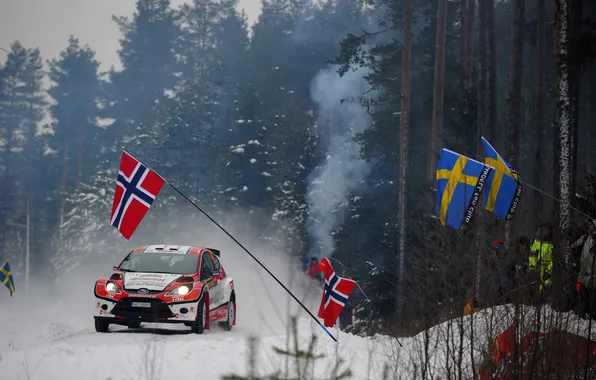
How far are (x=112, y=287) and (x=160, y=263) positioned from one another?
54.1 inches

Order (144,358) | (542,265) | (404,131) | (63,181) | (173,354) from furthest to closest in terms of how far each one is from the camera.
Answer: (63,181) → (404,131) → (173,354) → (144,358) → (542,265)

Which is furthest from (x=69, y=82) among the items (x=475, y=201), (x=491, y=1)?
(x=475, y=201)

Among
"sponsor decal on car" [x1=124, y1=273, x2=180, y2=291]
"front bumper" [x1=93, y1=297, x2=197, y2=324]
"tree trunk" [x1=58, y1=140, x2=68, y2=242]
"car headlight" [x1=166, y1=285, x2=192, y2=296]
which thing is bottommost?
"front bumper" [x1=93, y1=297, x2=197, y2=324]

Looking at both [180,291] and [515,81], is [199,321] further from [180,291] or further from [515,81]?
[515,81]

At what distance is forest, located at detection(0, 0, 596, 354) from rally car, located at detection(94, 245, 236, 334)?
6276mm

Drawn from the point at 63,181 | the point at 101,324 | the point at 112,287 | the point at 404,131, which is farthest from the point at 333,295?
the point at 63,181

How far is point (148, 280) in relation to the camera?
1669 cm

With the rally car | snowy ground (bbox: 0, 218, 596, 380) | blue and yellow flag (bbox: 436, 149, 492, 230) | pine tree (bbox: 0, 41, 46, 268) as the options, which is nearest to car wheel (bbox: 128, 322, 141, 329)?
the rally car

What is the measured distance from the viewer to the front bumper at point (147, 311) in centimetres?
1625

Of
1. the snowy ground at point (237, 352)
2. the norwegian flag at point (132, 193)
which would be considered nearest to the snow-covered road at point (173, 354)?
the snowy ground at point (237, 352)

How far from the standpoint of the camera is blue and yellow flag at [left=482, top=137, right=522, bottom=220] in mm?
15188

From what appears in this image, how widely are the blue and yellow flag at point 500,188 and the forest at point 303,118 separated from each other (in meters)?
1.01

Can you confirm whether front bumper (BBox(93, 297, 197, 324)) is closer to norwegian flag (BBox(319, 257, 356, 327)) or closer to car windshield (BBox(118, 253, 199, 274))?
car windshield (BBox(118, 253, 199, 274))

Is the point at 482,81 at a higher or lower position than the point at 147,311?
higher
